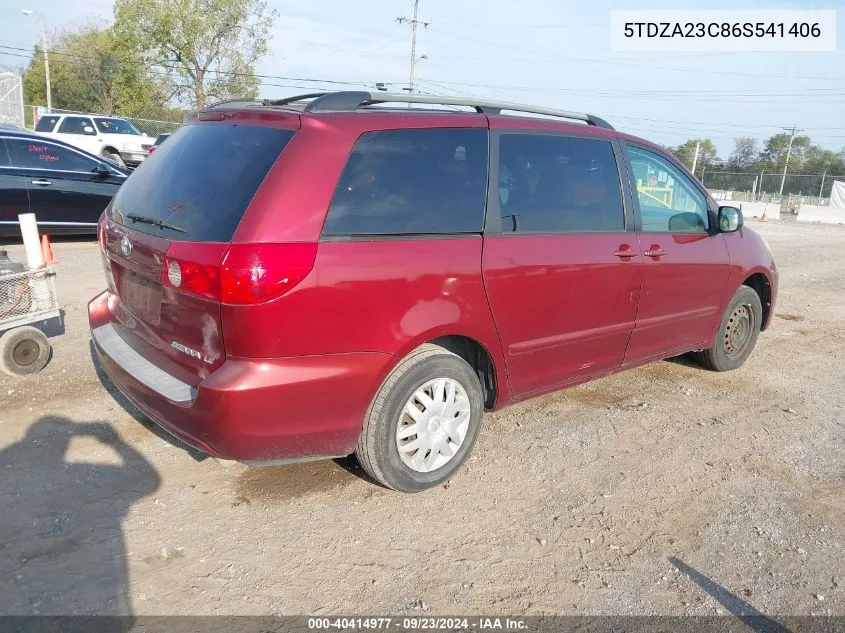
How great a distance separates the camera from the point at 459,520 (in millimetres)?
3176

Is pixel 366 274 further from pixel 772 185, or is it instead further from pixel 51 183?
pixel 772 185

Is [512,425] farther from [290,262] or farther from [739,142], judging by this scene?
[739,142]

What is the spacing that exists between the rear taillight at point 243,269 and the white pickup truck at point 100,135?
20182 millimetres

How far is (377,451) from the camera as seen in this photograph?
3.13 metres

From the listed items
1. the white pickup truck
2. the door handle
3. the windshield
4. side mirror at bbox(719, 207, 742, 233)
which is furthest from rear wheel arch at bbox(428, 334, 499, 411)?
the windshield

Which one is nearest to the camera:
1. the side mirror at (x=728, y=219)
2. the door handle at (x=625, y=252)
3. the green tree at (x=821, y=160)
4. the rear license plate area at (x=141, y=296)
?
the rear license plate area at (x=141, y=296)

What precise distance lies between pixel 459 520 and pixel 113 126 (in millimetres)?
22686

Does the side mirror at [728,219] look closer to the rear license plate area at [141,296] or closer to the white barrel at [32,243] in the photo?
the rear license plate area at [141,296]

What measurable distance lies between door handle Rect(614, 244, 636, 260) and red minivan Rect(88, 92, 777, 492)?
29 mm

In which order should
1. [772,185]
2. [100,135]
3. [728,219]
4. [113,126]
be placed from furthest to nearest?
[772,185] < [113,126] < [100,135] < [728,219]

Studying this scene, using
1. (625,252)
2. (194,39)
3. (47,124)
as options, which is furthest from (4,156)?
(194,39)

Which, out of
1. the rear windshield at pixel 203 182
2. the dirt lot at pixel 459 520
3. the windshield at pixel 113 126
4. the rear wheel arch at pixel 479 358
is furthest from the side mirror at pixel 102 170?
the windshield at pixel 113 126

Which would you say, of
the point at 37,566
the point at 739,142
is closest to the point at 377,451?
the point at 37,566

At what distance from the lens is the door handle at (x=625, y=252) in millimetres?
4014
